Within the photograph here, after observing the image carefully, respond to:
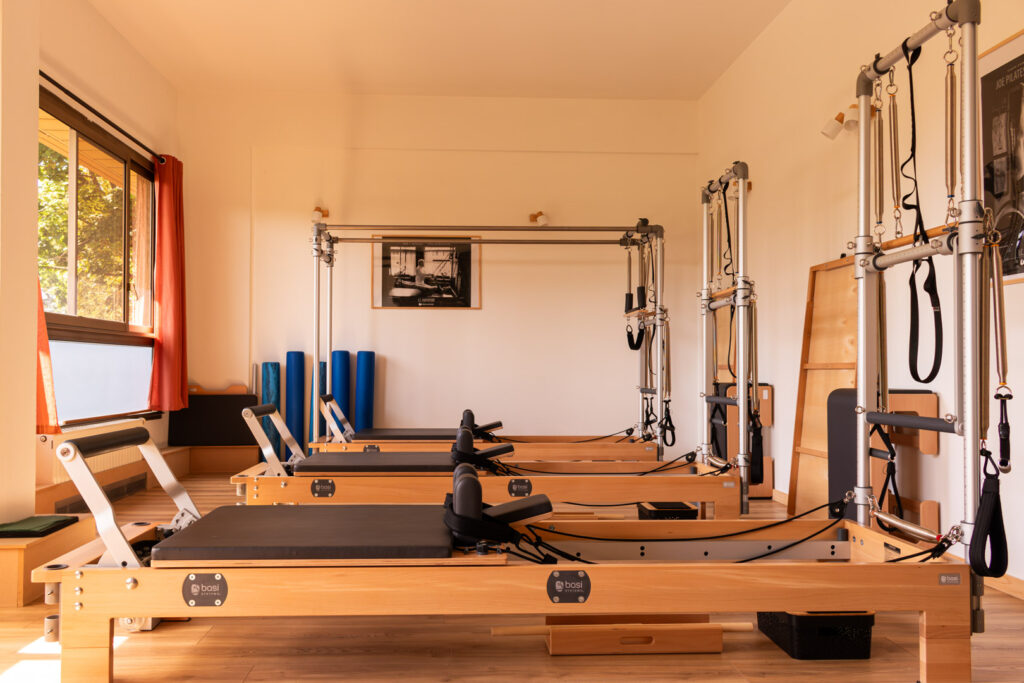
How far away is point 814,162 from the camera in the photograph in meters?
4.51

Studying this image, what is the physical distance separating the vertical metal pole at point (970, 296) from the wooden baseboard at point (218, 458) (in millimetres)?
5291

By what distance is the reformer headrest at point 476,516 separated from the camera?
6.47 ft

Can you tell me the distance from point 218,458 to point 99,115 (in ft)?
8.86

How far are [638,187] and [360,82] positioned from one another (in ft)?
8.18

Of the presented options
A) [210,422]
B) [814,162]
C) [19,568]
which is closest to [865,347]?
Answer: [814,162]

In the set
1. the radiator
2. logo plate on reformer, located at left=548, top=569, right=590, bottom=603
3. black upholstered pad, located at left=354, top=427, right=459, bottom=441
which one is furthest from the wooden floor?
black upholstered pad, located at left=354, top=427, right=459, bottom=441

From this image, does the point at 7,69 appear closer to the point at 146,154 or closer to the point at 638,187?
the point at 146,154

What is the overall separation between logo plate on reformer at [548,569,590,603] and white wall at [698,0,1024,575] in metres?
1.98

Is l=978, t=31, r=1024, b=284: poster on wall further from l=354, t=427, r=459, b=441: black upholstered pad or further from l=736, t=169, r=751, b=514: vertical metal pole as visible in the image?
l=354, t=427, r=459, b=441: black upholstered pad

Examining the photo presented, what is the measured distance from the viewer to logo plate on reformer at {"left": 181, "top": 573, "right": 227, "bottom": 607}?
1851 millimetres

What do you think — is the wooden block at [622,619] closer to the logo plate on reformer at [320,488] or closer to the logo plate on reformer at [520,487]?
the logo plate on reformer at [520,487]

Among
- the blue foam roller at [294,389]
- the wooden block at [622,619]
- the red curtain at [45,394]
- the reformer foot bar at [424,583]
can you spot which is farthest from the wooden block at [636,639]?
the blue foam roller at [294,389]

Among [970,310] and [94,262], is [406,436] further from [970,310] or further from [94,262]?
[970,310]

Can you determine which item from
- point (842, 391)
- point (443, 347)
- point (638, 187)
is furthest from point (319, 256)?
point (842, 391)
